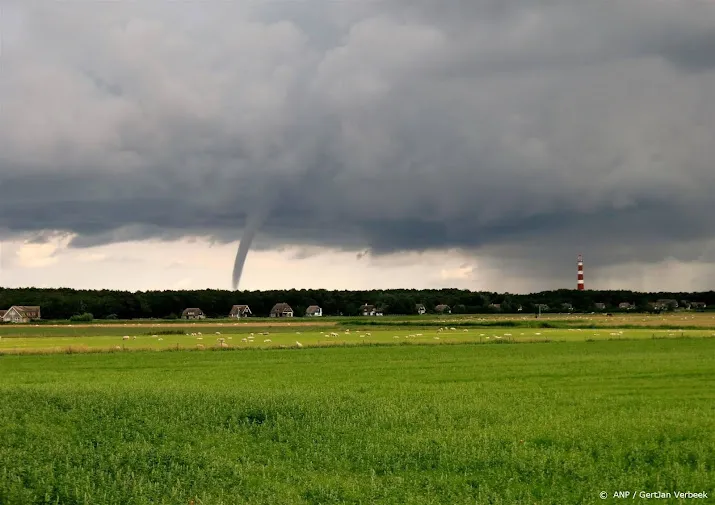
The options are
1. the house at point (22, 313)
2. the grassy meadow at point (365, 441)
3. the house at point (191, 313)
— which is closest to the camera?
the grassy meadow at point (365, 441)

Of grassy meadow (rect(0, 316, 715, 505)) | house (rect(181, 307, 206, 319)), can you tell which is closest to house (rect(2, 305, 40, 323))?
house (rect(181, 307, 206, 319))

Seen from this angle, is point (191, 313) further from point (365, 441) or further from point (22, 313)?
point (365, 441)

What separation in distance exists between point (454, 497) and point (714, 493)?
605cm

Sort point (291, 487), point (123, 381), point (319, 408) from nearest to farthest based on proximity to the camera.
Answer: point (291, 487) → point (319, 408) → point (123, 381)

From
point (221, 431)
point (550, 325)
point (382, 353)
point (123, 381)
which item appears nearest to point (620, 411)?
point (221, 431)

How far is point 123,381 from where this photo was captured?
125 ft

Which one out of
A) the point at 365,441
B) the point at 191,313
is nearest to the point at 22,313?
the point at 191,313

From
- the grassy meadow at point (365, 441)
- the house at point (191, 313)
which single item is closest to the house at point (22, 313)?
the house at point (191, 313)

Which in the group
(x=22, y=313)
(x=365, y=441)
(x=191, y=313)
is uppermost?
(x=22, y=313)

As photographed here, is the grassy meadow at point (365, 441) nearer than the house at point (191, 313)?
Yes

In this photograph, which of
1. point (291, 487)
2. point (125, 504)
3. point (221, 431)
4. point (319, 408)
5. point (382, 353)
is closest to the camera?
point (125, 504)

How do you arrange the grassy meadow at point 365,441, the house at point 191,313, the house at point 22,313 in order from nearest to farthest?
the grassy meadow at point 365,441
the house at point 22,313
the house at point 191,313

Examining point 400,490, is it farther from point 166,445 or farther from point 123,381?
point 123,381

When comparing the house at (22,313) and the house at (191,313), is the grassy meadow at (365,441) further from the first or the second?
the house at (191,313)
